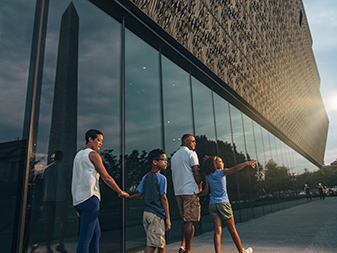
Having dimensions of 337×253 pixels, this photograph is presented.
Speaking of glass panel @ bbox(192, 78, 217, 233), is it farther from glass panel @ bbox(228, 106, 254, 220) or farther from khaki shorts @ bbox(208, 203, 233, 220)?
khaki shorts @ bbox(208, 203, 233, 220)

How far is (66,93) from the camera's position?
14.4ft

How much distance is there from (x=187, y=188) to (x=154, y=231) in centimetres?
121

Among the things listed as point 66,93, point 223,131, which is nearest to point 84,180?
point 66,93

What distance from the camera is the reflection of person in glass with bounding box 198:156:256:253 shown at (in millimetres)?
4105

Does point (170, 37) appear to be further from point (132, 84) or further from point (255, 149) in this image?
point (255, 149)

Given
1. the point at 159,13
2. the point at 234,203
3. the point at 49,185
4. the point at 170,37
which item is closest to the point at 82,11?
the point at 159,13

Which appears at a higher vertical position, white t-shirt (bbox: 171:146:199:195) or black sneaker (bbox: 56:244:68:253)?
white t-shirt (bbox: 171:146:199:195)

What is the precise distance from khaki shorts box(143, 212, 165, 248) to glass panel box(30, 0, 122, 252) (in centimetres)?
151

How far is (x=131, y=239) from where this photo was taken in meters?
5.16

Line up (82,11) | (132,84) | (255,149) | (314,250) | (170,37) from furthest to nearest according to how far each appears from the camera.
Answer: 1. (255,149)
2. (170,37)
3. (132,84)
4. (82,11)
5. (314,250)

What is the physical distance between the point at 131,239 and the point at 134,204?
2.19 feet

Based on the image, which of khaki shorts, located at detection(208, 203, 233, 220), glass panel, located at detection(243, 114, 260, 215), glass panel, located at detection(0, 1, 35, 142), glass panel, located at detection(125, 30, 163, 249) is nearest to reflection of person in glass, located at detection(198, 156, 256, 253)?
khaki shorts, located at detection(208, 203, 233, 220)

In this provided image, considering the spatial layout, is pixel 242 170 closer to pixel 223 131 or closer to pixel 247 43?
pixel 223 131

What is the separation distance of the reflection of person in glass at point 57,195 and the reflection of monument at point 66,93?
0.42 ft
